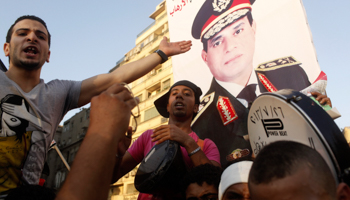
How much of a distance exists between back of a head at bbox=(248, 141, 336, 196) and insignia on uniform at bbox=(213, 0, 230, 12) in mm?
3982

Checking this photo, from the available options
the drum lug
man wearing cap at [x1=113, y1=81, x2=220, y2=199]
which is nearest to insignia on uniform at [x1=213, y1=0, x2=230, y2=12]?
man wearing cap at [x1=113, y1=81, x2=220, y2=199]

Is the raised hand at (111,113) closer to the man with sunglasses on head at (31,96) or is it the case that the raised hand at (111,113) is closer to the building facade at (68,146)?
the man with sunglasses on head at (31,96)

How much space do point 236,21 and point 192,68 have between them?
1.18 metres

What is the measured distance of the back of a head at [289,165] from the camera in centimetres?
103

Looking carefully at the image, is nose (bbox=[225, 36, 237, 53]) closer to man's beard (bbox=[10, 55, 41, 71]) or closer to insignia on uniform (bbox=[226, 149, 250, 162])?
insignia on uniform (bbox=[226, 149, 250, 162])

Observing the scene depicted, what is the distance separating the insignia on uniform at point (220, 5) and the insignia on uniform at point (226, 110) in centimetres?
173

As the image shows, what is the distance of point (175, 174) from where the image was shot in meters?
1.87

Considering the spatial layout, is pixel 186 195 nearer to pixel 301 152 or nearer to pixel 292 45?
pixel 301 152

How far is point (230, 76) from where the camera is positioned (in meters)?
4.20

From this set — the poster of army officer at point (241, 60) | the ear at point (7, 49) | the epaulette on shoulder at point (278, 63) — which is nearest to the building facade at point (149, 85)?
the poster of army officer at point (241, 60)

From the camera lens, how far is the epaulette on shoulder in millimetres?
3576

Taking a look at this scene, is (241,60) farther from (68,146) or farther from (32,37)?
(68,146)

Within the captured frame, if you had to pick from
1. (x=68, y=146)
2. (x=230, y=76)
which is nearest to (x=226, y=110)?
(x=230, y=76)

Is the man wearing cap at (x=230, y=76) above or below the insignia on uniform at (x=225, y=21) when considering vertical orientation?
below
